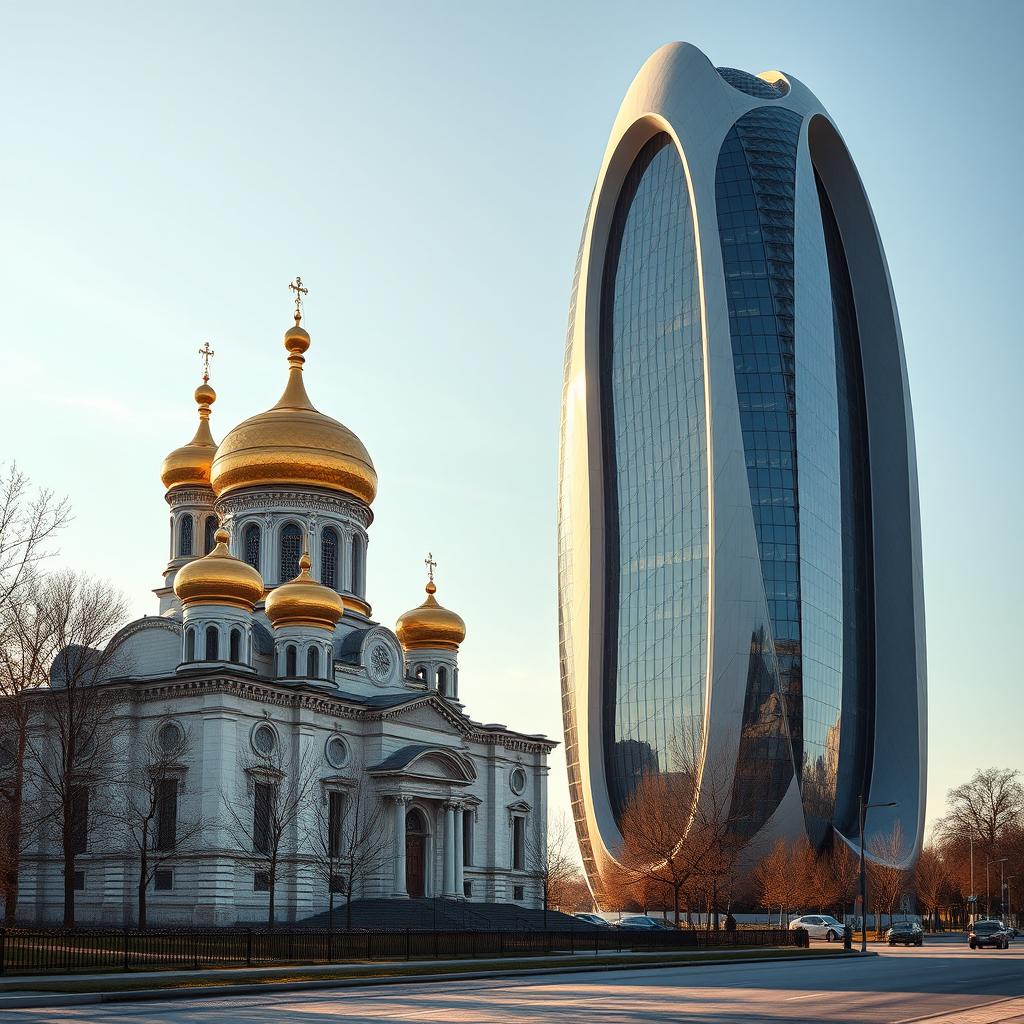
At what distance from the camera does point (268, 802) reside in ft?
176

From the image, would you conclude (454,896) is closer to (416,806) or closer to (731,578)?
(416,806)

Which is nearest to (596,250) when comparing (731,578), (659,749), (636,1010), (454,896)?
(731,578)

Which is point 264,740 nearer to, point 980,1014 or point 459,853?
point 459,853

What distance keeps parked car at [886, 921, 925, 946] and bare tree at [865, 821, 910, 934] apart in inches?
319

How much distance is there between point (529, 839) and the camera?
69.4 meters

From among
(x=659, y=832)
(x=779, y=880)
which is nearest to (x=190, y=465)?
(x=659, y=832)

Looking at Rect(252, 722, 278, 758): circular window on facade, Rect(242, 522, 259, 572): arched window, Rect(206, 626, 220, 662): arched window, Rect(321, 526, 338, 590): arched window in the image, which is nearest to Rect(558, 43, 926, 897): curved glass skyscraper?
Rect(321, 526, 338, 590): arched window

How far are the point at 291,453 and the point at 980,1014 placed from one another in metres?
48.6

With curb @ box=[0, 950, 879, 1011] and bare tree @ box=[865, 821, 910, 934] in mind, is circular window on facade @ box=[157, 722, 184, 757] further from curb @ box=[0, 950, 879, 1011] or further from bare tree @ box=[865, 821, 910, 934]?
bare tree @ box=[865, 821, 910, 934]

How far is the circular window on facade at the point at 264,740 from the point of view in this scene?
177 ft

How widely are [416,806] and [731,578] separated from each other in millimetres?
30266

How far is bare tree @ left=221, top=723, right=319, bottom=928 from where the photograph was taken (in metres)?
52.1

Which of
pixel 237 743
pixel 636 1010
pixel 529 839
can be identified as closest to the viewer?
pixel 636 1010

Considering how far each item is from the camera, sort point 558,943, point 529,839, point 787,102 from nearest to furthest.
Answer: point 558,943
point 529,839
point 787,102
